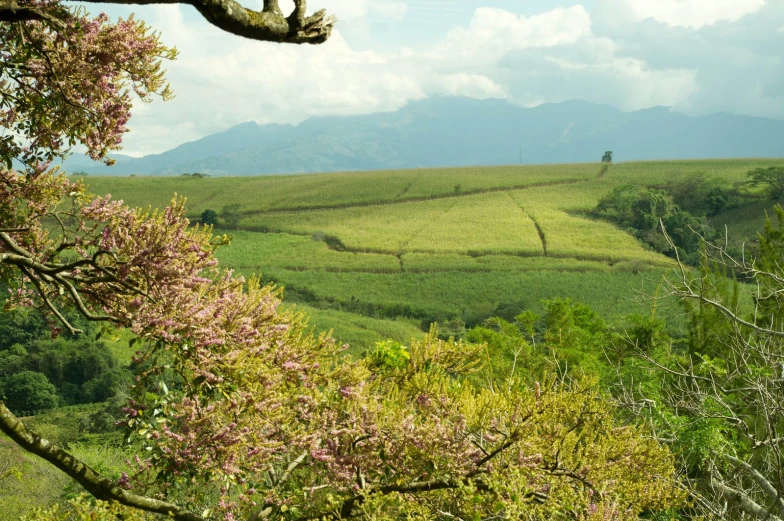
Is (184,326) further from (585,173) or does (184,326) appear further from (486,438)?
(585,173)

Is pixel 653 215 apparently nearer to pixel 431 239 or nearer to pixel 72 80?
pixel 431 239

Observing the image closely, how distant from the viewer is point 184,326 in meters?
5.84

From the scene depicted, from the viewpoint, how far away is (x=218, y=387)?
6.16 meters

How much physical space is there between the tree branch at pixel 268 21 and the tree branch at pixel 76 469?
3902 millimetres

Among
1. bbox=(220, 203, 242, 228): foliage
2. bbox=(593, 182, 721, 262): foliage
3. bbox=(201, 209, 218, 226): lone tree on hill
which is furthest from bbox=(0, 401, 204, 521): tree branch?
bbox=(220, 203, 242, 228): foliage

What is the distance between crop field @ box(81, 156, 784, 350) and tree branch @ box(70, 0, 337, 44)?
201 ft

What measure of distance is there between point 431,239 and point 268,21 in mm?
111263

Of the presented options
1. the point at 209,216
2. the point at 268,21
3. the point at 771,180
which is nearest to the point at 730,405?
the point at 268,21

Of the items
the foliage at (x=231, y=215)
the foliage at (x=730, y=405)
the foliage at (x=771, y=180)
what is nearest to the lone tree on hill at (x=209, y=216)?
the foliage at (x=231, y=215)

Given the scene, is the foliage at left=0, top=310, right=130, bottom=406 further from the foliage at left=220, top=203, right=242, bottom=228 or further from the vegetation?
the vegetation

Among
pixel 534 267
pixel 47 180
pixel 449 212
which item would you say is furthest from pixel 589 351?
pixel 449 212

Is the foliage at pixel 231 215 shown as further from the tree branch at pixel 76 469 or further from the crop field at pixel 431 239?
the tree branch at pixel 76 469

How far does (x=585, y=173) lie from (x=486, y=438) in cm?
15200

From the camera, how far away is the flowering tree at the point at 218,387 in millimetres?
6051
